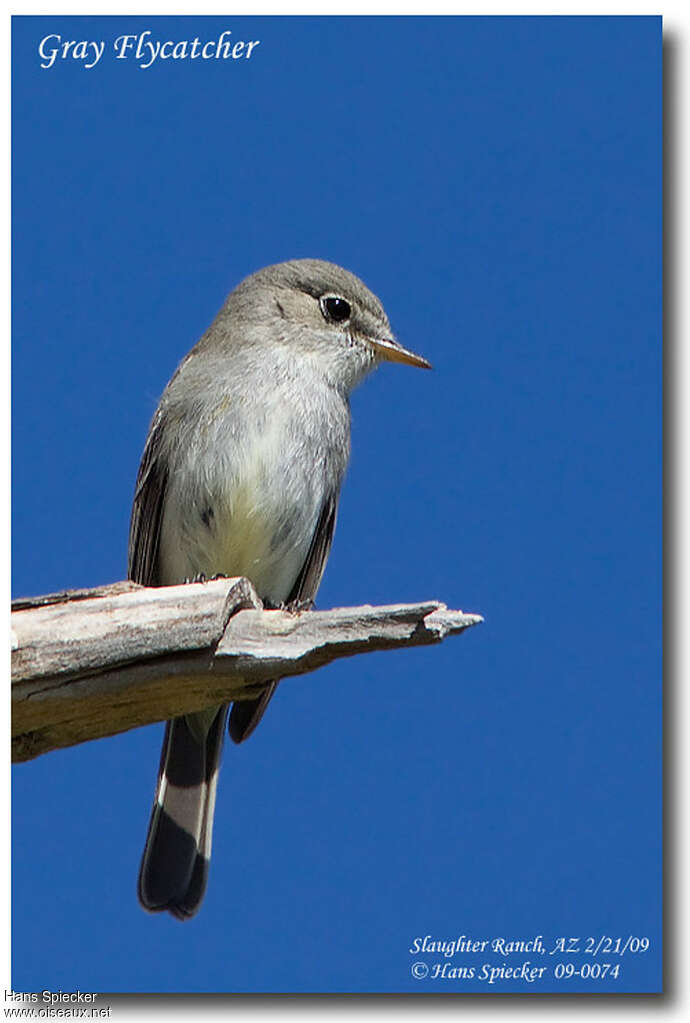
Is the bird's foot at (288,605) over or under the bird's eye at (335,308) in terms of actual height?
under

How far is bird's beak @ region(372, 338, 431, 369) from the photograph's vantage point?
716 cm

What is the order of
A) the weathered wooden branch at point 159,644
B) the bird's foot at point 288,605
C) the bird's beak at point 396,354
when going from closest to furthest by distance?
the weathered wooden branch at point 159,644 → the bird's foot at point 288,605 → the bird's beak at point 396,354

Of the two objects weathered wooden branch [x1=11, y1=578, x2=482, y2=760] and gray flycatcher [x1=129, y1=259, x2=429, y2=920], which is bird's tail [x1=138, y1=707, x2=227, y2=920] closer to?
gray flycatcher [x1=129, y1=259, x2=429, y2=920]

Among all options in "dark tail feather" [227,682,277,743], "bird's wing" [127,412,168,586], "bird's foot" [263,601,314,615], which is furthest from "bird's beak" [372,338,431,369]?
"dark tail feather" [227,682,277,743]

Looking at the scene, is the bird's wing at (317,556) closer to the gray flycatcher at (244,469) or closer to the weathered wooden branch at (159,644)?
the gray flycatcher at (244,469)

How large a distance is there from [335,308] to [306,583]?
1.58 m

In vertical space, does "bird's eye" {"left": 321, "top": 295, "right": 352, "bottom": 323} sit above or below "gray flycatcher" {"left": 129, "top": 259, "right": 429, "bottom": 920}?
above

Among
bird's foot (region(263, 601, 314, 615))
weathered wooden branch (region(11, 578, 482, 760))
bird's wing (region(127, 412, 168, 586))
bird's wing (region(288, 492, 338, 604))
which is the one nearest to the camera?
weathered wooden branch (region(11, 578, 482, 760))

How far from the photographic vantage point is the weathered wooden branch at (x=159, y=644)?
465 cm

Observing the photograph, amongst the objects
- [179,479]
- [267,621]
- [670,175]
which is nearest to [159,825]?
[179,479]

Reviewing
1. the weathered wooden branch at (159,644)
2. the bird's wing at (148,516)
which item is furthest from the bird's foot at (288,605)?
the weathered wooden branch at (159,644)

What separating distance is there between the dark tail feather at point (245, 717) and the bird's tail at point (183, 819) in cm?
22
